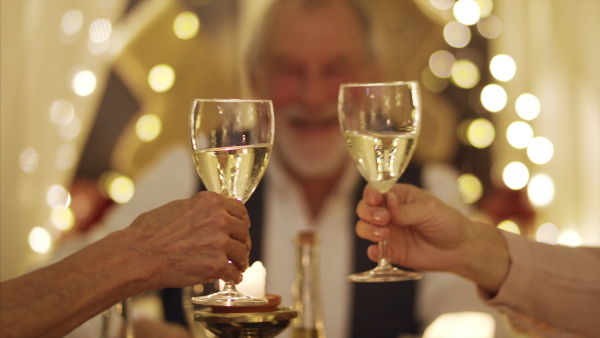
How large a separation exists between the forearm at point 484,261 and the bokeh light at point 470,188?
5.46 ft

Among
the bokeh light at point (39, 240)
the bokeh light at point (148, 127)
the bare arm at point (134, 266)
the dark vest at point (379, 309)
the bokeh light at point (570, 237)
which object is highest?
the bokeh light at point (148, 127)

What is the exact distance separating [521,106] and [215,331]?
2357 millimetres

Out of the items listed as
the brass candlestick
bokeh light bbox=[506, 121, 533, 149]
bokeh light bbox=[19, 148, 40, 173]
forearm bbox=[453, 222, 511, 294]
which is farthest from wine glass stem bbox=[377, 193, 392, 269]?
bokeh light bbox=[19, 148, 40, 173]

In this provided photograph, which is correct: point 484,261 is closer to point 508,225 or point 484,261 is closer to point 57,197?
point 508,225

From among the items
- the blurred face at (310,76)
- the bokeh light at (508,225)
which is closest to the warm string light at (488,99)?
the bokeh light at (508,225)

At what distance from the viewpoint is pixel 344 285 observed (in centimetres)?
284

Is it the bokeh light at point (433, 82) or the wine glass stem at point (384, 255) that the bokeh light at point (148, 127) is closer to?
the bokeh light at point (433, 82)

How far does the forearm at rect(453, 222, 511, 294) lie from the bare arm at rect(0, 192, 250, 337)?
18.0 inches

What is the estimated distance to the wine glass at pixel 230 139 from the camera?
33.7 inches

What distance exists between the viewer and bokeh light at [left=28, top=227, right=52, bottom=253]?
2795 millimetres

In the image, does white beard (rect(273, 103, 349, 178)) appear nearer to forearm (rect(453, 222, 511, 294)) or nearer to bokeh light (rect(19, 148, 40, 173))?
bokeh light (rect(19, 148, 40, 173))

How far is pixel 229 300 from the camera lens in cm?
83

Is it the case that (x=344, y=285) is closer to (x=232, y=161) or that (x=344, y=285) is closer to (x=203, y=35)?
(x=203, y=35)

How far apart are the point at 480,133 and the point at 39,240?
1.77m
